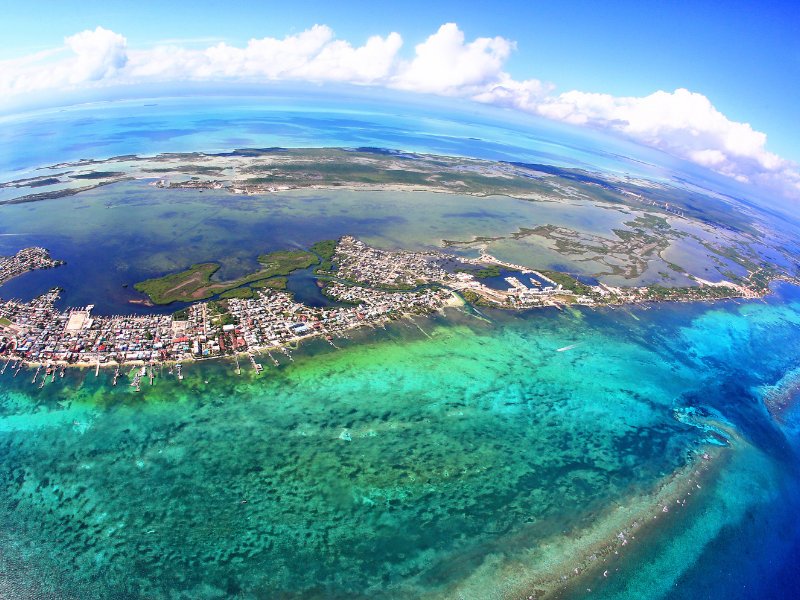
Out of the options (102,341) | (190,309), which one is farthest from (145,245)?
(102,341)

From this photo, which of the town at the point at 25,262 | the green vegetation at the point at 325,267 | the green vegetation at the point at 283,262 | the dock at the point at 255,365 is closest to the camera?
the dock at the point at 255,365

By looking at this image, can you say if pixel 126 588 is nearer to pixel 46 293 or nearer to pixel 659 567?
pixel 659 567

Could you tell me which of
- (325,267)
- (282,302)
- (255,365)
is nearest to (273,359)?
(255,365)

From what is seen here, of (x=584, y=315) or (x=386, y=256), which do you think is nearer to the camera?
(x=584, y=315)

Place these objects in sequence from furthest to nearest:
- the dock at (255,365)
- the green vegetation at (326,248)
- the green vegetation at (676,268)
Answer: the green vegetation at (676,268), the green vegetation at (326,248), the dock at (255,365)

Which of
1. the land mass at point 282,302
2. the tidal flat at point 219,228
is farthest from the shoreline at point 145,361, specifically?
the tidal flat at point 219,228

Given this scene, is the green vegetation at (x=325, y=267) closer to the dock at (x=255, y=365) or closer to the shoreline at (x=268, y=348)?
the shoreline at (x=268, y=348)

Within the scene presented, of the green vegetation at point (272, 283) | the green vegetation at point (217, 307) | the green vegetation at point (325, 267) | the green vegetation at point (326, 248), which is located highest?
the green vegetation at point (326, 248)

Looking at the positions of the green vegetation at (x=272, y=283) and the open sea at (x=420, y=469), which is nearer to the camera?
the open sea at (x=420, y=469)
